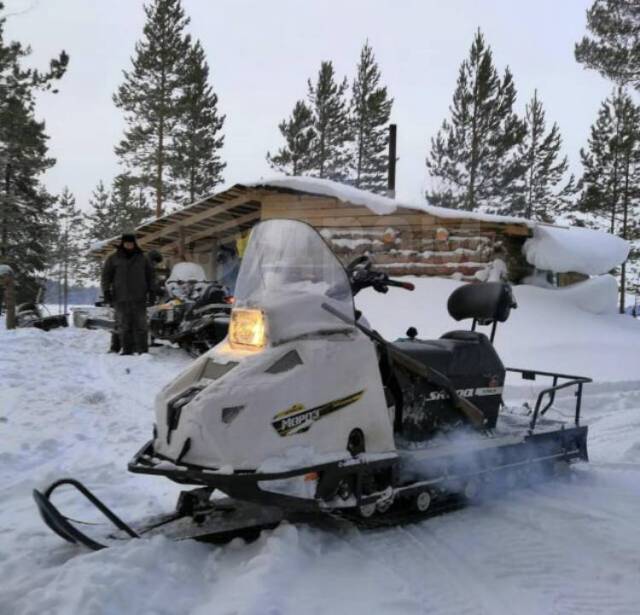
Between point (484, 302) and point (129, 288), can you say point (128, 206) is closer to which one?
point (129, 288)

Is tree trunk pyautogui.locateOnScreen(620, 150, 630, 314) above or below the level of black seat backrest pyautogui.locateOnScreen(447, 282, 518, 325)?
above

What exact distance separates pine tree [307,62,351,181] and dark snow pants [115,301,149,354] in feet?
68.5

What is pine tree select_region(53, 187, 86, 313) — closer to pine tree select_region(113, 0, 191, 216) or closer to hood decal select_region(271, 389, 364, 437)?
pine tree select_region(113, 0, 191, 216)

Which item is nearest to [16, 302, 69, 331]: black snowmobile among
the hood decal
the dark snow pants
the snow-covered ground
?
the dark snow pants

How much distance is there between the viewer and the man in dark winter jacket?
8.46 meters

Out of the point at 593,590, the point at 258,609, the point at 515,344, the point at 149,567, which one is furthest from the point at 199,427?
the point at 515,344

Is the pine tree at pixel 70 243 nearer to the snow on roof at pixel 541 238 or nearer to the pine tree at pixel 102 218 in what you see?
the pine tree at pixel 102 218

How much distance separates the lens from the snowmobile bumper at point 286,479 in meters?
2.54

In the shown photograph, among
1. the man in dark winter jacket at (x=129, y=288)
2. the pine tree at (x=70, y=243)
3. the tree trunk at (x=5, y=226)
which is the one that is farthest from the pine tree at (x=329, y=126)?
the pine tree at (x=70, y=243)

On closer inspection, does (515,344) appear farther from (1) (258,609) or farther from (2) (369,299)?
(1) (258,609)

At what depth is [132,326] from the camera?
8719mm

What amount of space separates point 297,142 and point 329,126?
5.47 ft

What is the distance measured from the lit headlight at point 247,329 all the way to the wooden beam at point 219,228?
1269cm

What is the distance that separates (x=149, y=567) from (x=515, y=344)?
24.2 feet
